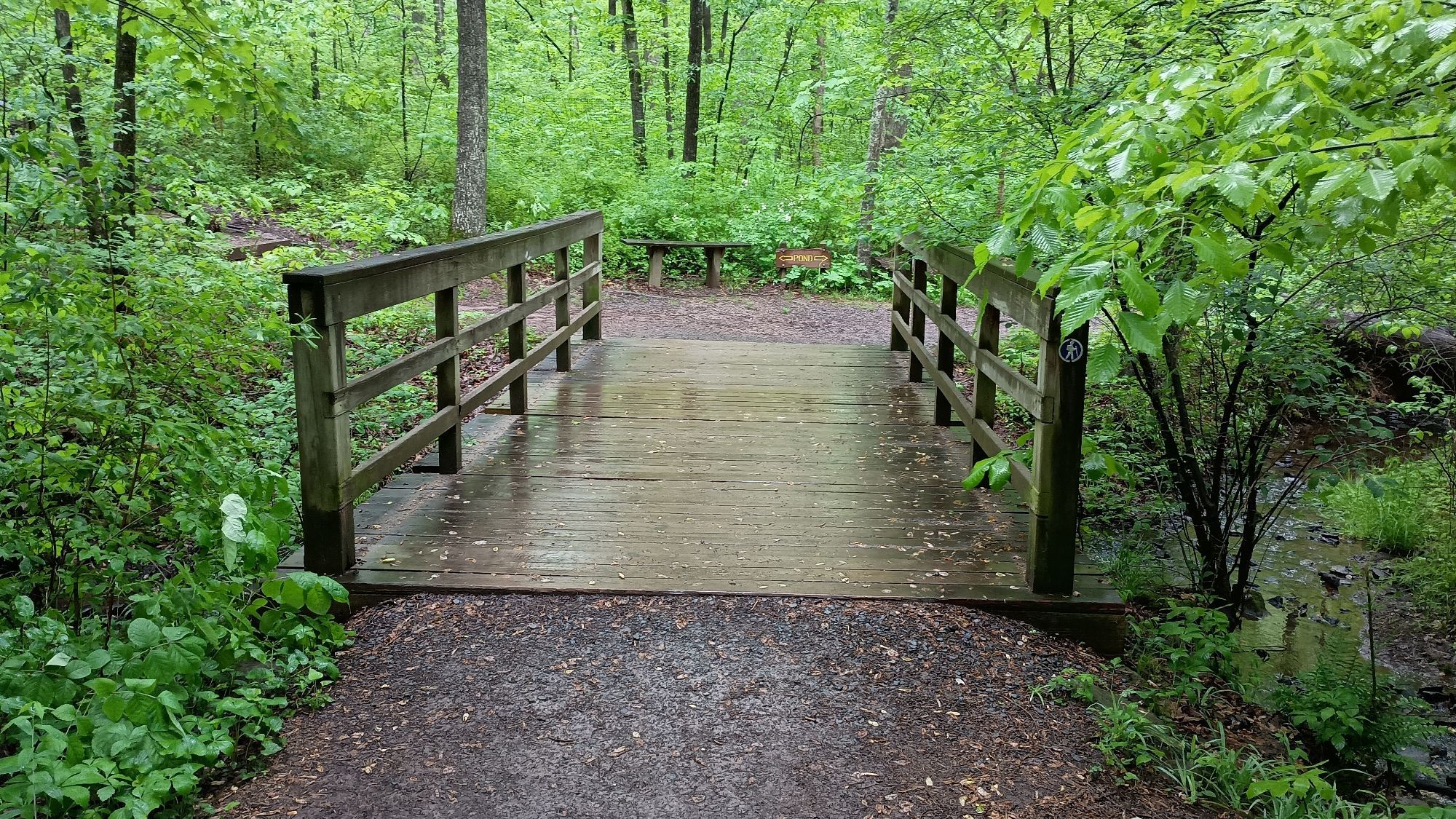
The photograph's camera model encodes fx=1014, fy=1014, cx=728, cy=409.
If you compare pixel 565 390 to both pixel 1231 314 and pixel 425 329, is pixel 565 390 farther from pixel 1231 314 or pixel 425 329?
pixel 1231 314

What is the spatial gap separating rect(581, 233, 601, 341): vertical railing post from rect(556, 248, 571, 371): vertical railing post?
31.3 inches

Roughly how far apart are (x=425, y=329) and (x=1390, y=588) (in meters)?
8.30

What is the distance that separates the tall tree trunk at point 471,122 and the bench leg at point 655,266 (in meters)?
3.19

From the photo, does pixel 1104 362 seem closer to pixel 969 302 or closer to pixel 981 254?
pixel 981 254

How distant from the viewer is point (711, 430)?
6.70 metres

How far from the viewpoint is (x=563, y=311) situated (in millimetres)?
8125


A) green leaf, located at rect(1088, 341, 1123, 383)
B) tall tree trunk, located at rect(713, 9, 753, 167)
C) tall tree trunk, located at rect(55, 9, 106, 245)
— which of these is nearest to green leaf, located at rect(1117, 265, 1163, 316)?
green leaf, located at rect(1088, 341, 1123, 383)

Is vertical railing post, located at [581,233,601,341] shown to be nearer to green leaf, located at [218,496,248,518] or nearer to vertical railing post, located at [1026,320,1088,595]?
vertical railing post, located at [1026,320,1088,595]

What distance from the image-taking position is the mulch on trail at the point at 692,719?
2.83 m

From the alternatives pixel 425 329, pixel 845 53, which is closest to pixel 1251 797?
pixel 425 329

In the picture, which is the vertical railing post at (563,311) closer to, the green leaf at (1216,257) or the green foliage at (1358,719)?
the green foliage at (1358,719)

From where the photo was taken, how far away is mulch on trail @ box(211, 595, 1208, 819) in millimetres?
2832

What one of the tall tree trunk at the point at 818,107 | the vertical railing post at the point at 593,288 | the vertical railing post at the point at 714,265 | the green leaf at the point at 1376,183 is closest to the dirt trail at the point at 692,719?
the green leaf at the point at 1376,183

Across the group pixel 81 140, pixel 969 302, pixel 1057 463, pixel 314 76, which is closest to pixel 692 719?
pixel 1057 463
